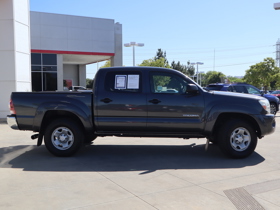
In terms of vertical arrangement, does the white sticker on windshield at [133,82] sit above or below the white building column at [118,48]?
below

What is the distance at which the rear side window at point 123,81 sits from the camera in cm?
685

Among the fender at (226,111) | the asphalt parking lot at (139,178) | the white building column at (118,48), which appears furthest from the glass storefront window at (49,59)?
the fender at (226,111)

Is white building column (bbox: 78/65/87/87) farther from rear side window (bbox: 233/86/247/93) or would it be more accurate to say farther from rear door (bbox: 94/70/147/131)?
rear door (bbox: 94/70/147/131)

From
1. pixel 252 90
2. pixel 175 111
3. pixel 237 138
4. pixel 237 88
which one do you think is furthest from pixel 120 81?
pixel 252 90

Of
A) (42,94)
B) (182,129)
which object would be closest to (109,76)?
(42,94)

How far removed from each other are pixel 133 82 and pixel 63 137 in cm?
198

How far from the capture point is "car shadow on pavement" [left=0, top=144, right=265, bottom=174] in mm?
6133

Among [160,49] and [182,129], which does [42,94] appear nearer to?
[182,129]

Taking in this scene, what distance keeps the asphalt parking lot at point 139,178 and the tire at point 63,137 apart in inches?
8.8

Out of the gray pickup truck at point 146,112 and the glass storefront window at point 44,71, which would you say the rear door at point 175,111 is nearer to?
the gray pickup truck at point 146,112

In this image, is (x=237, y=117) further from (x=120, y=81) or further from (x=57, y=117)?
(x=57, y=117)

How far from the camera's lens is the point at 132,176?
5.48 meters

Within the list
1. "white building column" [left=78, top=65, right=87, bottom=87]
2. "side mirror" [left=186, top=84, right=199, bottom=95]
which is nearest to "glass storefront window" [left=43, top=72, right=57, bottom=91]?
"white building column" [left=78, top=65, right=87, bottom=87]

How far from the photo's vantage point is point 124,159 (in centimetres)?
682
